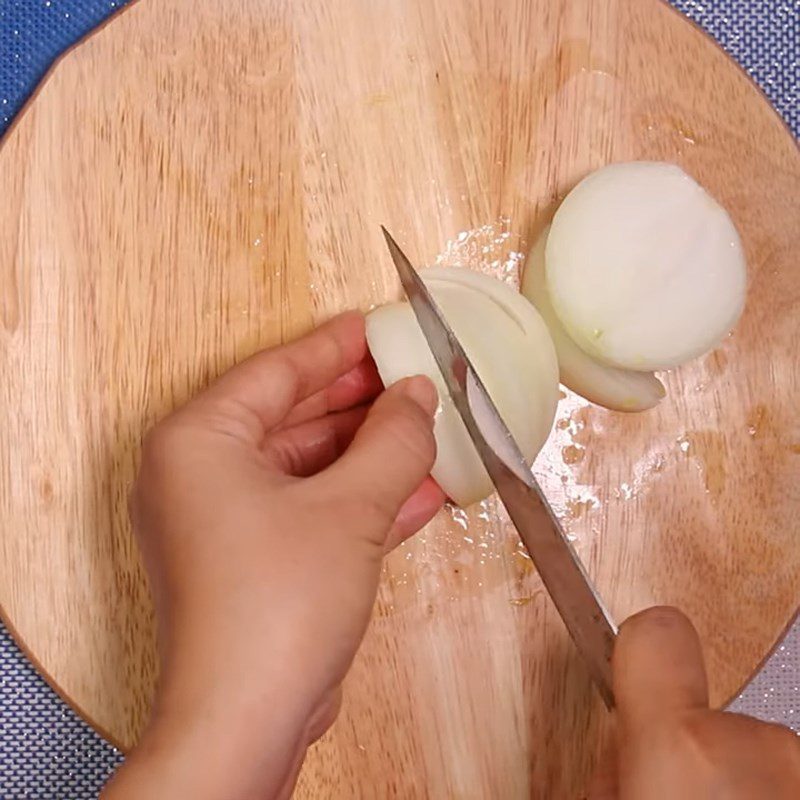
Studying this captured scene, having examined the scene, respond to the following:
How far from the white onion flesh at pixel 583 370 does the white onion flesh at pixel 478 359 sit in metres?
0.02

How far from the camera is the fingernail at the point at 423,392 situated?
2.50ft

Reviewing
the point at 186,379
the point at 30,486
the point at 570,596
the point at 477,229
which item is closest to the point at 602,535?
the point at 570,596

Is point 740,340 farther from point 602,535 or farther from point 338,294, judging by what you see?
point 338,294

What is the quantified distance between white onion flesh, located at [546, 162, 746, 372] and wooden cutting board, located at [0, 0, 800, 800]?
0.27ft

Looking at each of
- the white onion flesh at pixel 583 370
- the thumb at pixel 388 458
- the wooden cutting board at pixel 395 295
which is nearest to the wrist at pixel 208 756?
the thumb at pixel 388 458

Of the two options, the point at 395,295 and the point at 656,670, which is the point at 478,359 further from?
the point at 656,670

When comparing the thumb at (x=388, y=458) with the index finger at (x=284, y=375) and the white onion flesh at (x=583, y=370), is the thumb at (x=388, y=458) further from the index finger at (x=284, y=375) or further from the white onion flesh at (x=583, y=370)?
the white onion flesh at (x=583, y=370)

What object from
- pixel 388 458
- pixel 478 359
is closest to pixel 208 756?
pixel 388 458

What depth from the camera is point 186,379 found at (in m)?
0.85

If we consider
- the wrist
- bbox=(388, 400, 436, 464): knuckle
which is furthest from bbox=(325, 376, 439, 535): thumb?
the wrist

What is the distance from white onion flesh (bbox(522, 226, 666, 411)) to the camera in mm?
862

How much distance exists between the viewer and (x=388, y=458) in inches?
26.7

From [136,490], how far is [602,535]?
43 centimetres

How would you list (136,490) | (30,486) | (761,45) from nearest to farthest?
1. (136,490)
2. (30,486)
3. (761,45)
